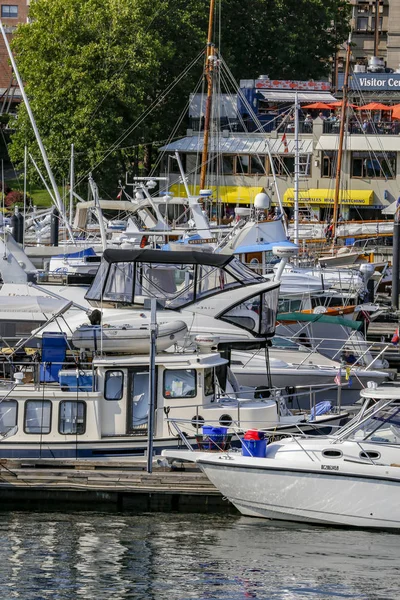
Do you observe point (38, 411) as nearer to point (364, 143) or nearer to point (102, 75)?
point (102, 75)

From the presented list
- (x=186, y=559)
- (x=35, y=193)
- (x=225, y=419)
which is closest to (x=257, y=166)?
(x=35, y=193)

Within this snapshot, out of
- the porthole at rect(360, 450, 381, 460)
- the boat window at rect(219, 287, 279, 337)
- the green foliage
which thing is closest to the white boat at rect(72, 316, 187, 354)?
the boat window at rect(219, 287, 279, 337)

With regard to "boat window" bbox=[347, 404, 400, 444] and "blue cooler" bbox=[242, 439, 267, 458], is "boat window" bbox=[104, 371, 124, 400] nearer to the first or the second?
"blue cooler" bbox=[242, 439, 267, 458]

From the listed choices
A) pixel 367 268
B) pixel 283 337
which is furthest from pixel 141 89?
pixel 283 337

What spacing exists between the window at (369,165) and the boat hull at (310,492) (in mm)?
50222

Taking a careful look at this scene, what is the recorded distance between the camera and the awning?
249 ft

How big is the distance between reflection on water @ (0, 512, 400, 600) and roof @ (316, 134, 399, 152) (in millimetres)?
49686

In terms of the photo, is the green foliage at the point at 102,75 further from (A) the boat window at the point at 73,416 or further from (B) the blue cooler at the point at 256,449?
(B) the blue cooler at the point at 256,449

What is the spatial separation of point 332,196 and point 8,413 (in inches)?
1824

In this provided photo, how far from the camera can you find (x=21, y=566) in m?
20.3

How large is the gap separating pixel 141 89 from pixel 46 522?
4861 centimetres

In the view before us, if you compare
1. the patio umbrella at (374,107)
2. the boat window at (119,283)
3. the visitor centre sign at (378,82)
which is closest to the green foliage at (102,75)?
the patio umbrella at (374,107)

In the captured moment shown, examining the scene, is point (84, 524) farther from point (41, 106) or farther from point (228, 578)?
point (41, 106)

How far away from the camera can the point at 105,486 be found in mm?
23094
